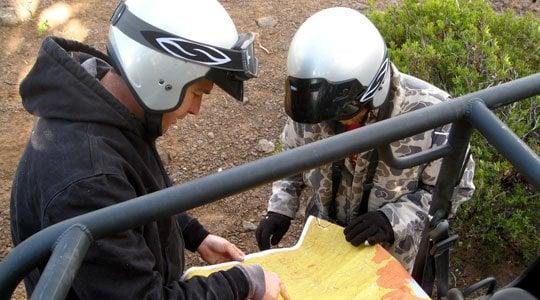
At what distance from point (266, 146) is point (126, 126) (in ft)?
10.1

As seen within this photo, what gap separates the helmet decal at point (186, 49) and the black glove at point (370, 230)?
1032 millimetres

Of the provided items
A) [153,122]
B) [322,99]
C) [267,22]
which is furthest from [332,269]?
[267,22]

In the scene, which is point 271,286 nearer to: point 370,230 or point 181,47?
point 370,230

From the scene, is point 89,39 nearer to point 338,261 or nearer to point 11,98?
point 11,98

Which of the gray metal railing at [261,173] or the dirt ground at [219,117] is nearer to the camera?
the gray metal railing at [261,173]

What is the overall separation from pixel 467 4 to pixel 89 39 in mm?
Result: 3319

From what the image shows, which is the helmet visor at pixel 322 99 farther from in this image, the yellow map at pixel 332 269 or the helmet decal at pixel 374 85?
the yellow map at pixel 332 269

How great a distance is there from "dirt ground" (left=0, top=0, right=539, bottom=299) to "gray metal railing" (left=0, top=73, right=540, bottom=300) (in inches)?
104

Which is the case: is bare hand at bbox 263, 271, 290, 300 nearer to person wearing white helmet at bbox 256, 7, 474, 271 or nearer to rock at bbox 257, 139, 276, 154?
person wearing white helmet at bbox 256, 7, 474, 271

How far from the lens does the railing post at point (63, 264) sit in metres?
1.12

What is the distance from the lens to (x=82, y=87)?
190 centimetres

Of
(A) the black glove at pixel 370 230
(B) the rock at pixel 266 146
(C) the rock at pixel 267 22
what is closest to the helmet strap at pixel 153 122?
(A) the black glove at pixel 370 230

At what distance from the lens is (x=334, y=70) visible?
2.44m

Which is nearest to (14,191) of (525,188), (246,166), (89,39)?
(246,166)
